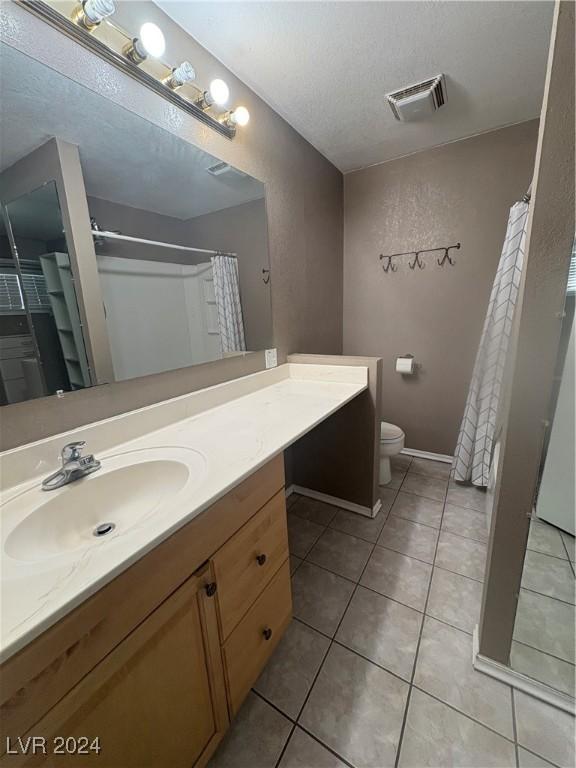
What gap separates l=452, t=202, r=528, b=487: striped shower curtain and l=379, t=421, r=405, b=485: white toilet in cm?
44

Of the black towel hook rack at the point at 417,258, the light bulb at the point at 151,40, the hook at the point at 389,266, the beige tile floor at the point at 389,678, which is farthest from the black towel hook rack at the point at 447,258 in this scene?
the light bulb at the point at 151,40

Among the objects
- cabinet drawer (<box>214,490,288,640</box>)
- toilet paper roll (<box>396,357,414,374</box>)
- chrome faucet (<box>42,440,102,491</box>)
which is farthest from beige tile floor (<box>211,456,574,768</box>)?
toilet paper roll (<box>396,357,414,374</box>)

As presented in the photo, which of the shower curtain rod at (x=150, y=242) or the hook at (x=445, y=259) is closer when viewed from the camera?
the shower curtain rod at (x=150, y=242)

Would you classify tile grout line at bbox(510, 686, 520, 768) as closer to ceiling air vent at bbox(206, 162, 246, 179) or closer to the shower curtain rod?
the shower curtain rod

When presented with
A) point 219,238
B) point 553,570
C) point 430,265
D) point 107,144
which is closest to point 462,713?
point 553,570

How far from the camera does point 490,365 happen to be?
1955mm

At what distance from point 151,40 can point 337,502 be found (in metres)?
2.33

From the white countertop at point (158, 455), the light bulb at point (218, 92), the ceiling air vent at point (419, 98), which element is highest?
→ the ceiling air vent at point (419, 98)

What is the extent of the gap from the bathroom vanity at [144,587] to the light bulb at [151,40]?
1.23 metres

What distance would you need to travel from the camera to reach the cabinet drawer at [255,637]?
87cm

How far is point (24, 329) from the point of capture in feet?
2.79

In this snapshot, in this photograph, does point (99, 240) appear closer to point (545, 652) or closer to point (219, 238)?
point (219, 238)

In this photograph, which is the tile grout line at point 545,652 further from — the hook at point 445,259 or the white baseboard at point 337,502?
the hook at point 445,259

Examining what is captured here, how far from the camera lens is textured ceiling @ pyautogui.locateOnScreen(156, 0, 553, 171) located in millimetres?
1165
